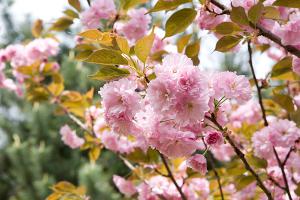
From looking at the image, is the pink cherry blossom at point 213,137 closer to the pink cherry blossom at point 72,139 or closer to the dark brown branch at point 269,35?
the dark brown branch at point 269,35

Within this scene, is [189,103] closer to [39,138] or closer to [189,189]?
[189,189]

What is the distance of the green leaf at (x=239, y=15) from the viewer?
3.15 ft

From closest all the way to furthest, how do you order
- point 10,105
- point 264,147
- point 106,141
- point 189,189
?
point 264,147, point 189,189, point 106,141, point 10,105

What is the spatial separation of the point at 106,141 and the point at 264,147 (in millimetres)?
702

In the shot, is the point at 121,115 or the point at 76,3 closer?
the point at 121,115

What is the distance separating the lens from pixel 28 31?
9016 mm

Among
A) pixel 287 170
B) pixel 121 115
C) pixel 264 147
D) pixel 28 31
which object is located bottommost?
pixel 28 31

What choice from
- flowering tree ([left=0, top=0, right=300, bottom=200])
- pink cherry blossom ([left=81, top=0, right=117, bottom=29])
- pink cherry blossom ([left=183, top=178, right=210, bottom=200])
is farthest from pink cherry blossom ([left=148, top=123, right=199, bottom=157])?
pink cherry blossom ([left=183, top=178, right=210, bottom=200])

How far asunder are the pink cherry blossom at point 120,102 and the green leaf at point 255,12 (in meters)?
0.30

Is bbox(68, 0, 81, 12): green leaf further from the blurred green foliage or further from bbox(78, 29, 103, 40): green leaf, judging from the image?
the blurred green foliage

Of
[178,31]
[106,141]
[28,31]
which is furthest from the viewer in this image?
[28,31]

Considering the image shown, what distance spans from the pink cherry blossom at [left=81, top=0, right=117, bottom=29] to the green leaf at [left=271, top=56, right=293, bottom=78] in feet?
1.81

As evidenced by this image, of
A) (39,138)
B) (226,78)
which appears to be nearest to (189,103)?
(226,78)

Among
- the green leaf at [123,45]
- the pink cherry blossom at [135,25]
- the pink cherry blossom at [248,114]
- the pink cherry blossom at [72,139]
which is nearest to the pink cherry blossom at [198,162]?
the green leaf at [123,45]
